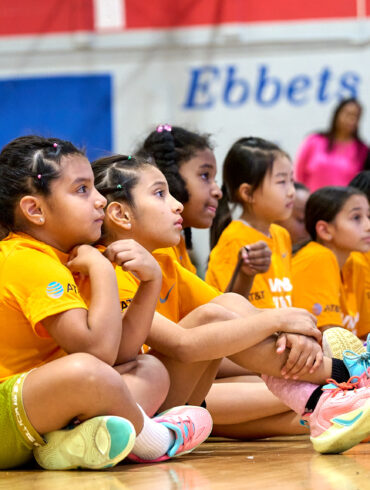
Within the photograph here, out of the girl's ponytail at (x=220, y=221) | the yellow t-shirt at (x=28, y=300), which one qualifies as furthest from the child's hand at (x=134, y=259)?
the girl's ponytail at (x=220, y=221)

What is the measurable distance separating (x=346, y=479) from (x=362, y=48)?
14.7 ft

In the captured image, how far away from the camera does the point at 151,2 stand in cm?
569

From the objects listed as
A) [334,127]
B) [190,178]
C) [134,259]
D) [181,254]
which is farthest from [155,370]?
[334,127]

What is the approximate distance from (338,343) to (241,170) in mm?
1052

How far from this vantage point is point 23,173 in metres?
1.85

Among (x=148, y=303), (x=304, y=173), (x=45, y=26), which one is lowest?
(x=304, y=173)

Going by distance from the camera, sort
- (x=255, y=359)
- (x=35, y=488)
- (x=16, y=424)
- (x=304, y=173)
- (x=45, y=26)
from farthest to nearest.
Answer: (x=45, y=26) → (x=304, y=173) → (x=255, y=359) → (x=16, y=424) → (x=35, y=488)

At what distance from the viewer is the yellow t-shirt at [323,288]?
2.93 metres

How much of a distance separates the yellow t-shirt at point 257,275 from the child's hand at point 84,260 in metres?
0.98

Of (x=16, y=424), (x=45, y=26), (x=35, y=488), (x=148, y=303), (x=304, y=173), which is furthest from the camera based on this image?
(x=45, y=26)

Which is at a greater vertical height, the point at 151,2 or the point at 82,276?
the point at 151,2

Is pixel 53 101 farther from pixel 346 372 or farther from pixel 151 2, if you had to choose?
pixel 346 372

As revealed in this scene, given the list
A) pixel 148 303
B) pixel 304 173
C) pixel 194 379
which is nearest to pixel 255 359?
pixel 194 379

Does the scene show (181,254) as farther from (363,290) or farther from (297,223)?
(297,223)
